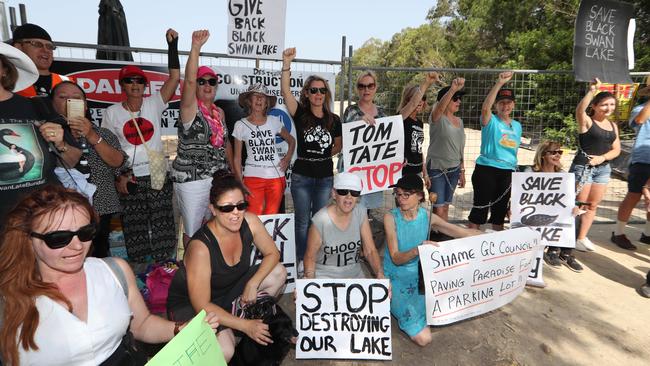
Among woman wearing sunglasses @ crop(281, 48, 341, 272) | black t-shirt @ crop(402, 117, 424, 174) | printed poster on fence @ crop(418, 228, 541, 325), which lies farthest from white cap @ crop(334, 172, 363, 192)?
black t-shirt @ crop(402, 117, 424, 174)

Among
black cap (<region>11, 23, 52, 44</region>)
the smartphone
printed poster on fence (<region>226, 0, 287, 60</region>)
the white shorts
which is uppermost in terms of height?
printed poster on fence (<region>226, 0, 287, 60</region>)

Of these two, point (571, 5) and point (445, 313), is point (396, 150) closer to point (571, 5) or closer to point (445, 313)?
point (445, 313)

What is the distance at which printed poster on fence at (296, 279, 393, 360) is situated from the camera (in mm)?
3180

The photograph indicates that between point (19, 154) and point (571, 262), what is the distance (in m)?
5.75

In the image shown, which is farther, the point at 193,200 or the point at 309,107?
the point at 309,107

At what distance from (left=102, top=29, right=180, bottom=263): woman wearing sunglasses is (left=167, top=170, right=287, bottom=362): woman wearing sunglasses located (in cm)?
161

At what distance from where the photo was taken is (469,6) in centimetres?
2512

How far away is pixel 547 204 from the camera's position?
15.4 feet

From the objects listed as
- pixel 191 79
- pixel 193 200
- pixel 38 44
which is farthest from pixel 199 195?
pixel 38 44

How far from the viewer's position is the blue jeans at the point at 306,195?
427 centimetres

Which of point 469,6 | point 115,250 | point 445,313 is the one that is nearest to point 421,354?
point 445,313

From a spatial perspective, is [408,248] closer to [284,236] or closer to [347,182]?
[347,182]

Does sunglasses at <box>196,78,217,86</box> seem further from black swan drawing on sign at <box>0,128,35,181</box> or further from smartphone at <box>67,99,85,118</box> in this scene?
black swan drawing on sign at <box>0,128,35,181</box>

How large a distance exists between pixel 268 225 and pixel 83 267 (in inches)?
84.0
